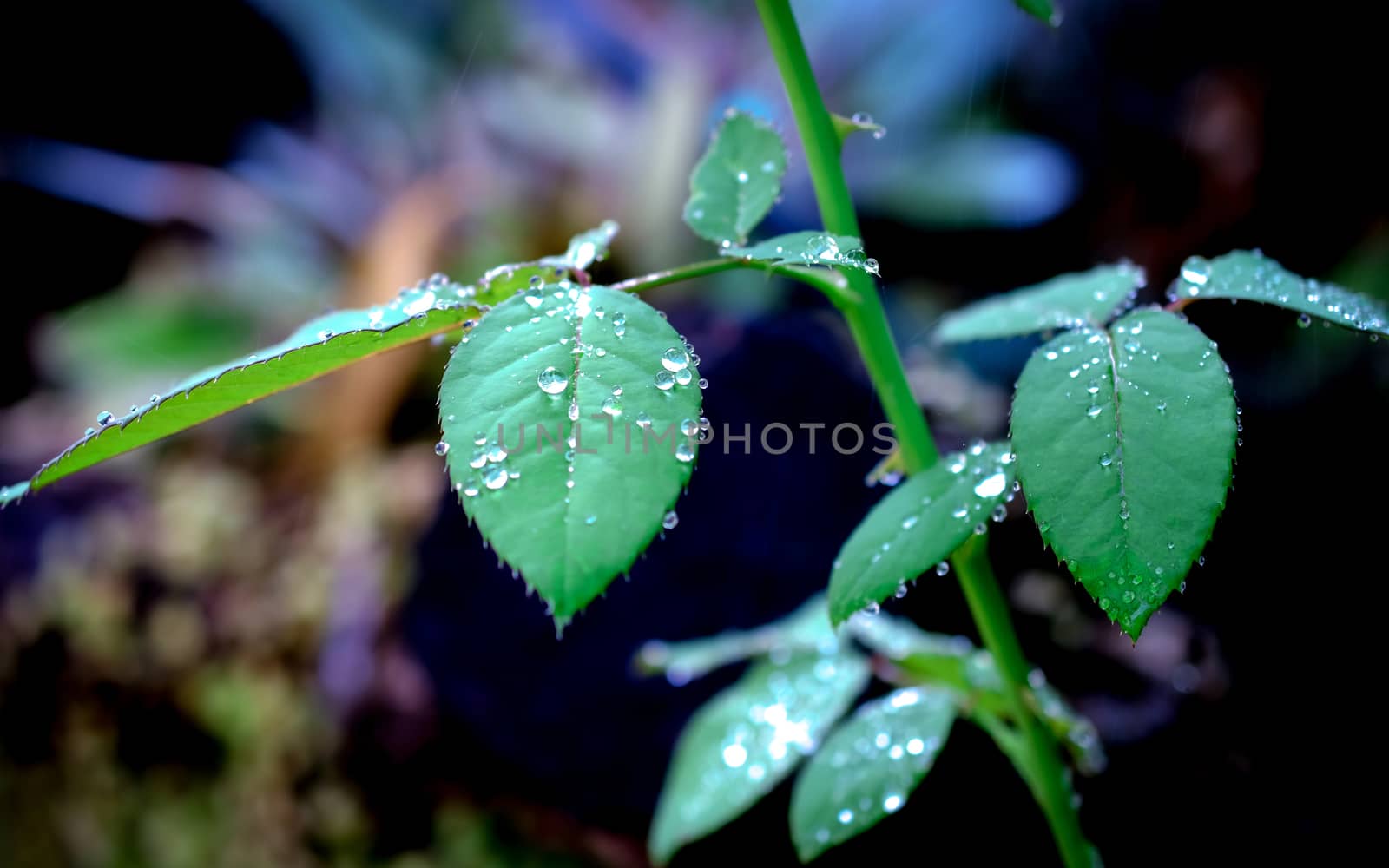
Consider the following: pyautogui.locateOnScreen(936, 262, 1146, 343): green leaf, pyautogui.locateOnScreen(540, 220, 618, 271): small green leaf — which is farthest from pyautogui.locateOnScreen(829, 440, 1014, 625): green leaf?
pyautogui.locateOnScreen(540, 220, 618, 271): small green leaf

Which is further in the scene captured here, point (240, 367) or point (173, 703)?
point (173, 703)

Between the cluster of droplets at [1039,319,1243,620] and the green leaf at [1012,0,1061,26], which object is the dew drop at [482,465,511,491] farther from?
the green leaf at [1012,0,1061,26]

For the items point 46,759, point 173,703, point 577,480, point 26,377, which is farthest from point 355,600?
point 26,377

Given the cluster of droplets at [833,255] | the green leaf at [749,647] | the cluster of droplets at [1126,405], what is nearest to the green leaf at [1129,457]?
the cluster of droplets at [1126,405]

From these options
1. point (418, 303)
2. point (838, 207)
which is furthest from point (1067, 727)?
point (418, 303)

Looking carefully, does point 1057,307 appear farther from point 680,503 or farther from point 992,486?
point 680,503

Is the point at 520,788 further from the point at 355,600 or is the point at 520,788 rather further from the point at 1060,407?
the point at 1060,407
